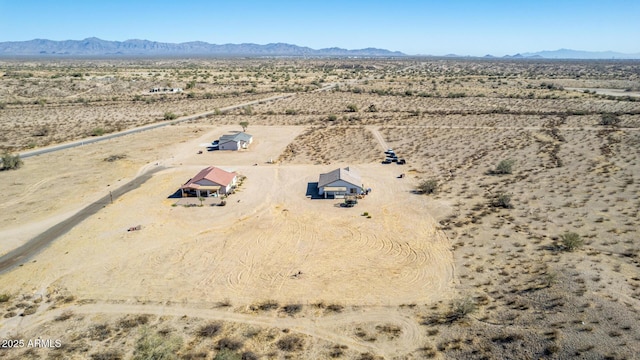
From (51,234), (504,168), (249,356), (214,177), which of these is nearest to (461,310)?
(249,356)

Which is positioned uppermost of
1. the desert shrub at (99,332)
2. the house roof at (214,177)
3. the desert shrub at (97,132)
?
the desert shrub at (97,132)

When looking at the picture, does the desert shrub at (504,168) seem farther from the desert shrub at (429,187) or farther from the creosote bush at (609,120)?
the creosote bush at (609,120)

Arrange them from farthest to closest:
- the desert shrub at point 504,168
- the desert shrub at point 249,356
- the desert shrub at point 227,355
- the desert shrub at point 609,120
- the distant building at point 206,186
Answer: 1. the desert shrub at point 609,120
2. the desert shrub at point 504,168
3. the distant building at point 206,186
4. the desert shrub at point 249,356
5. the desert shrub at point 227,355

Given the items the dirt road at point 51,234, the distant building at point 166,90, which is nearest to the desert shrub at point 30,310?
the dirt road at point 51,234

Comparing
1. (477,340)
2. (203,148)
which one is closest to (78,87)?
(203,148)

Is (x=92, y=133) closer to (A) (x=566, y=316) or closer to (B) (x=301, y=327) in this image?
(B) (x=301, y=327)

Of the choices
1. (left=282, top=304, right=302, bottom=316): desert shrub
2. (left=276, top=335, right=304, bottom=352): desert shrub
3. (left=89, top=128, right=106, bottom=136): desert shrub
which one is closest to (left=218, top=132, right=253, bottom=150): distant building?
(left=89, top=128, right=106, bottom=136): desert shrub
